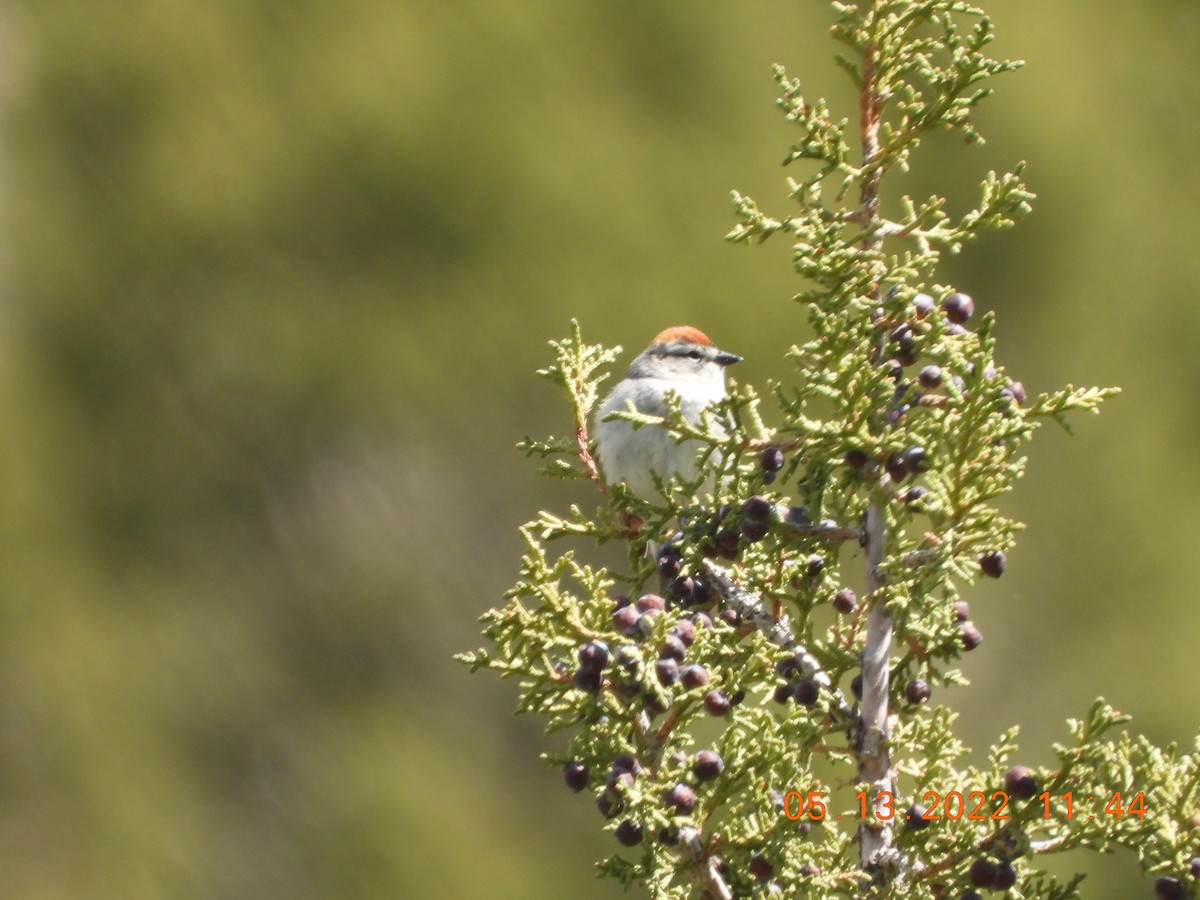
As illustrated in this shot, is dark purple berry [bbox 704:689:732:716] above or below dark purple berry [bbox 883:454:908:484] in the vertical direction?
below

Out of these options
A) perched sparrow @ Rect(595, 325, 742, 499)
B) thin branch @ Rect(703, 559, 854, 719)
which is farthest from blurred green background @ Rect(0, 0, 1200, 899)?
thin branch @ Rect(703, 559, 854, 719)

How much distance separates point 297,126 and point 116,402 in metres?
1.59

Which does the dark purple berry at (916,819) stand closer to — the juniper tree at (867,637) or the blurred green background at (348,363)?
the juniper tree at (867,637)

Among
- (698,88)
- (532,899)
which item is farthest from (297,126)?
(532,899)

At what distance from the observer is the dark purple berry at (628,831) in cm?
134

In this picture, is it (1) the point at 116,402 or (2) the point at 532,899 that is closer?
(2) the point at 532,899

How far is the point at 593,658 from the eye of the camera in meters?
1.36

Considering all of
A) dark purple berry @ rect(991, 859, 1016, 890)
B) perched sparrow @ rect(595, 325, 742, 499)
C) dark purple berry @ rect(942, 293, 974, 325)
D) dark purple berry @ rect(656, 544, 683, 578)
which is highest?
perched sparrow @ rect(595, 325, 742, 499)

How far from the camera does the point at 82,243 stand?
6.00m

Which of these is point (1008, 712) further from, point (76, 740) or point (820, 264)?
point (820, 264)

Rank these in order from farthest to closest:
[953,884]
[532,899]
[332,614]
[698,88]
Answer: [698,88] → [332,614] → [532,899] → [953,884]

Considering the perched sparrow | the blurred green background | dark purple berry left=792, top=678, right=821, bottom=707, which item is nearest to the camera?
dark purple berry left=792, top=678, right=821, bottom=707

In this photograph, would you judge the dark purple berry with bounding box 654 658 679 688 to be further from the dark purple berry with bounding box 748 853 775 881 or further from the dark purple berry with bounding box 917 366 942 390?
the dark purple berry with bounding box 917 366 942 390
